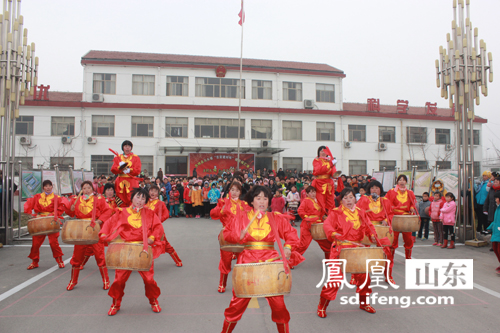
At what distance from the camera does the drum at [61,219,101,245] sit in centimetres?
551

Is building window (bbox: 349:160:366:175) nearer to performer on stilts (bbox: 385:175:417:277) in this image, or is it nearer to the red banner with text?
the red banner with text

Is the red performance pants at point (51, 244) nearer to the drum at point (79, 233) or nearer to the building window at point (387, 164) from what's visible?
the drum at point (79, 233)

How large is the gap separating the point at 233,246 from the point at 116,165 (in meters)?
3.35

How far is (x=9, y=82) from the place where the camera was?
883 cm

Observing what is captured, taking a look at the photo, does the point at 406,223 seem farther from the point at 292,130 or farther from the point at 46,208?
the point at 292,130

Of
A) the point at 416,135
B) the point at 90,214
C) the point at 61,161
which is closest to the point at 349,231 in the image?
the point at 90,214

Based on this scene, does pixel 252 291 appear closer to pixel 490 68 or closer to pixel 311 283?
pixel 311 283

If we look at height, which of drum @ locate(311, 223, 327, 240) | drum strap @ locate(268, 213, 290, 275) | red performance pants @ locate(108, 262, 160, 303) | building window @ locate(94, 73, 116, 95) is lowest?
red performance pants @ locate(108, 262, 160, 303)

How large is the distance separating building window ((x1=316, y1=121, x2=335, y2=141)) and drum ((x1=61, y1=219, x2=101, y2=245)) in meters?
22.1

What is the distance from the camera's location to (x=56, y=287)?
5637mm

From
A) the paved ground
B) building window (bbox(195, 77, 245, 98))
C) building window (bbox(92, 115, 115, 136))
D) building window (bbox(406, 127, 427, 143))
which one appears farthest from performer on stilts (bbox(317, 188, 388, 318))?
building window (bbox(406, 127, 427, 143))

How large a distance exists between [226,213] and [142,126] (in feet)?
67.6

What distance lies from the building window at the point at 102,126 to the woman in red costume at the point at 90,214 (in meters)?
18.9

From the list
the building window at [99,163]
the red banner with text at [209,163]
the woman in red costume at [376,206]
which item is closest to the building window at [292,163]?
the red banner with text at [209,163]
